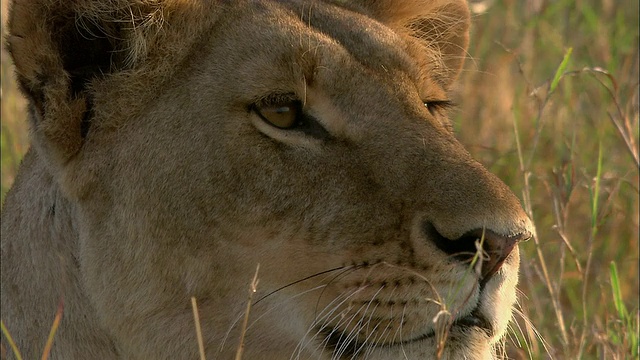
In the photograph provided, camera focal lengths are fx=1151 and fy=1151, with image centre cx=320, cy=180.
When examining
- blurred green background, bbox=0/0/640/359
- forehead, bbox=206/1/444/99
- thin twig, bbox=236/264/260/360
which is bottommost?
blurred green background, bbox=0/0/640/359

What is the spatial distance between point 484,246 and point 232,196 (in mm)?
671

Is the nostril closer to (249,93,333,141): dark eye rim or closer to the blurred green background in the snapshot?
(249,93,333,141): dark eye rim

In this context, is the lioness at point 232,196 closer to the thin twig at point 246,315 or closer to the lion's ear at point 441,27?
the thin twig at point 246,315

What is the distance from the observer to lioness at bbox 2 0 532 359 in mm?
2779

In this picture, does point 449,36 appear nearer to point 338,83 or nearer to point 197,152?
point 338,83

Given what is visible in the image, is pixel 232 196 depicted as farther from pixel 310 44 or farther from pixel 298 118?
pixel 310 44

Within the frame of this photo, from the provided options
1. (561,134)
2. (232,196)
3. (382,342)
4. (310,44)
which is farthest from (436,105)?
(561,134)

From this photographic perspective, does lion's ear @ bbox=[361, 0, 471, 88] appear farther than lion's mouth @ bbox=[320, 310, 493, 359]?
Yes

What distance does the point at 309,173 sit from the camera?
2.94 metres

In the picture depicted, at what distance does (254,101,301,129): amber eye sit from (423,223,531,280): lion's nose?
537 millimetres

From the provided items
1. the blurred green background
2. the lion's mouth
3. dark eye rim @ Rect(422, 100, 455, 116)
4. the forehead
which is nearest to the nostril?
the lion's mouth

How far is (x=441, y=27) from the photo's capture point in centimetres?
404

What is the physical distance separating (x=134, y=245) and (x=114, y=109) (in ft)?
1.19

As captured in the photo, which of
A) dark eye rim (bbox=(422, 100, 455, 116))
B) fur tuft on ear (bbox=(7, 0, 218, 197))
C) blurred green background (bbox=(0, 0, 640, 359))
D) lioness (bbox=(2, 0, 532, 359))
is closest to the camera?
lioness (bbox=(2, 0, 532, 359))
